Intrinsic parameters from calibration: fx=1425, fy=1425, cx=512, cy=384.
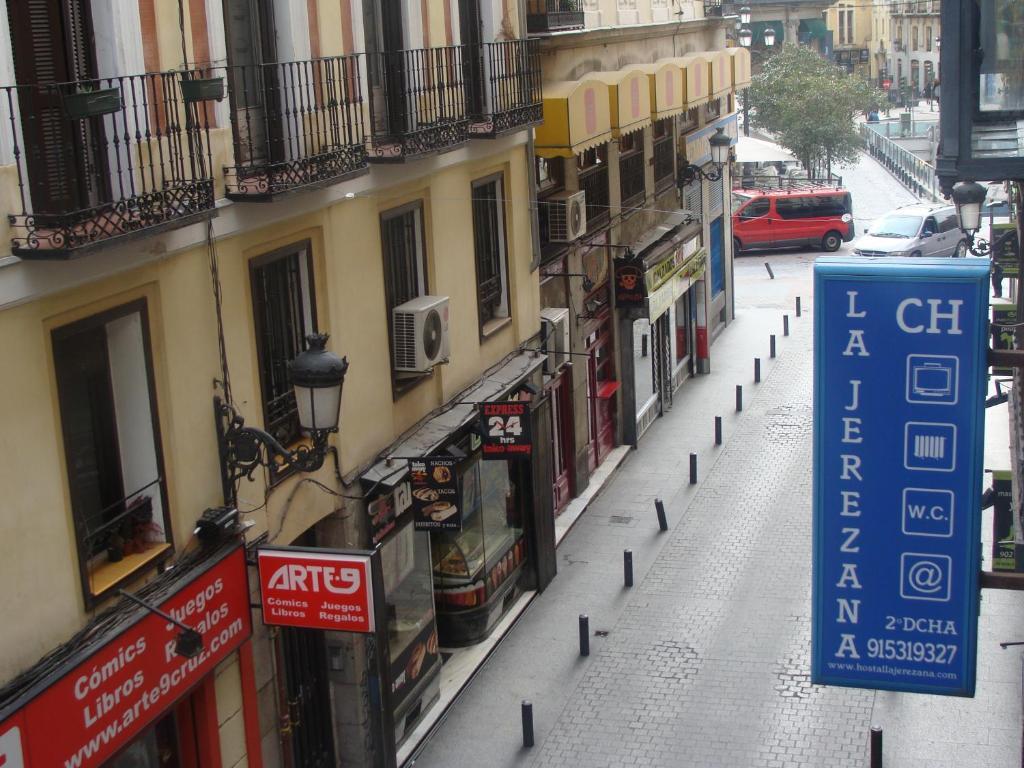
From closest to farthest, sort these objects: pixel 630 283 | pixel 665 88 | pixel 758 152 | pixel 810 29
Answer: pixel 665 88
pixel 630 283
pixel 758 152
pixel 810 29

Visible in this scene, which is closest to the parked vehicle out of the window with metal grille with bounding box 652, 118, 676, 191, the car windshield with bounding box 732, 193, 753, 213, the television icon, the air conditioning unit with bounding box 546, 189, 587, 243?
the car windshield with bounding box 732, 193, 753, 213

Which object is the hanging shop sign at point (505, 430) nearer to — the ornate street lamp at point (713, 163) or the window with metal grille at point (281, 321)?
the window with metal grille at point (281, 321)

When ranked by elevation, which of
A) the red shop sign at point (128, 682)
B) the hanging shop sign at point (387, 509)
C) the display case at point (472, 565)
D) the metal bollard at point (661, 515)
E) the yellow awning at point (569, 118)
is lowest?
the metal bollard at point (661, 515)

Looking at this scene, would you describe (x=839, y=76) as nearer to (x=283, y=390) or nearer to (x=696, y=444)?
(x=696, y=444)

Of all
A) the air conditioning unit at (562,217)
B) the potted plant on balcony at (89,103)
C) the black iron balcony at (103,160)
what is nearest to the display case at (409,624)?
the black iron balcony at (103,160)

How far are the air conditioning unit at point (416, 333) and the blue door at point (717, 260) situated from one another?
1921 centimetres

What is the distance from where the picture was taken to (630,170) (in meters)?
25.1

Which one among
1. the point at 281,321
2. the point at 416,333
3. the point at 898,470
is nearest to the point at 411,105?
the point at 416,333

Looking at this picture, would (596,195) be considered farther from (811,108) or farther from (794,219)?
(811,108)

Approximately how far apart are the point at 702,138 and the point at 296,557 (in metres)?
21.4

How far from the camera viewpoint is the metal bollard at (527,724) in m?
14.3

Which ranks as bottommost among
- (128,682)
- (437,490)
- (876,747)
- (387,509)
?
(876,747)

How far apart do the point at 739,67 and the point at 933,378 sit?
854 inches

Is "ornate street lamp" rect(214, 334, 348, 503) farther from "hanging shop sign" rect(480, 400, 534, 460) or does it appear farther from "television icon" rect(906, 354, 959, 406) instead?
"hanging shop sign" rect(480, 400, 534, 460)
